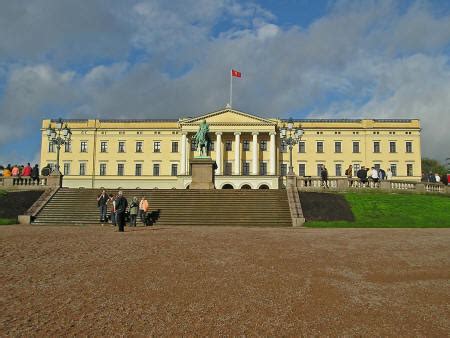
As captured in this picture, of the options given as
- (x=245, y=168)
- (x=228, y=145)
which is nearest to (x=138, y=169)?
(x=228, y=145)

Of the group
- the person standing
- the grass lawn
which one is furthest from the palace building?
the person standing

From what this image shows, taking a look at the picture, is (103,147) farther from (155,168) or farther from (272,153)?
(272,153)

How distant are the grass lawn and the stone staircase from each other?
3623mm

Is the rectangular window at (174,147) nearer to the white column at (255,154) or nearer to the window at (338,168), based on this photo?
the white column at (255,154)

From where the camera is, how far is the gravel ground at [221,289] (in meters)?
6.30

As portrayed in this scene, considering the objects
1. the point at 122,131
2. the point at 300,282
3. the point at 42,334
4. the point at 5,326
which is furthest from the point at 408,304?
the point at 122,131

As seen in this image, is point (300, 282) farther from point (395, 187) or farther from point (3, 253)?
point (395, 187)

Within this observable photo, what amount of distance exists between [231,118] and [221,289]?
223ft

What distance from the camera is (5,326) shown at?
6027mm

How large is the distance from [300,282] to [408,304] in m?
2.22

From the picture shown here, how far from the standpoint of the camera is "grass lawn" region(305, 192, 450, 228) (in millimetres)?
23250

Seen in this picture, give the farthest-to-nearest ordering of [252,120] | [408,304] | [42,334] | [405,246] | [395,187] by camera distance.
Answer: [252,120] → [395,187] → [405,246] → [408,304] → [42,334]

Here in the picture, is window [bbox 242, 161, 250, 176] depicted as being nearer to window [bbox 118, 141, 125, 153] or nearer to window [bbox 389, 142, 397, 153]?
window [bbox 118, 141, 125, 153]

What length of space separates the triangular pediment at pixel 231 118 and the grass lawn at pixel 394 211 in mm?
43896
